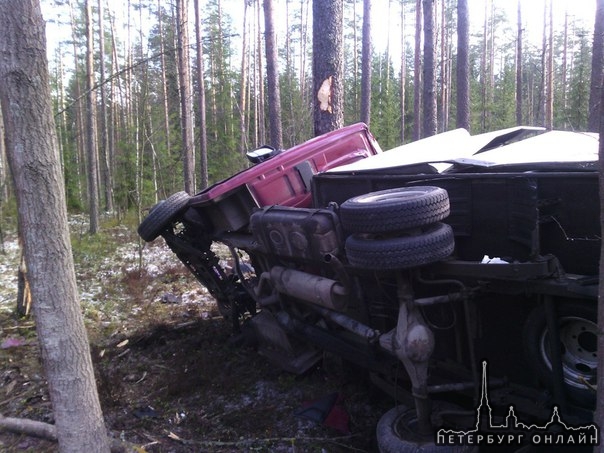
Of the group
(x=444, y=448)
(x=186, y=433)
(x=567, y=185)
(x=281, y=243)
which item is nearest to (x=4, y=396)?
(x=186, y=433)

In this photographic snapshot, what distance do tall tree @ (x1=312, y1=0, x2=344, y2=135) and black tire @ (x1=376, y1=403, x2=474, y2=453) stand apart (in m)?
5.44

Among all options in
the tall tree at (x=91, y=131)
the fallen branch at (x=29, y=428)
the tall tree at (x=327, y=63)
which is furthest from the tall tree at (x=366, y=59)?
the fallen branch at (x=29, y=428)

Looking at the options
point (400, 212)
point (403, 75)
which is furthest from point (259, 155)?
point (403, 75)

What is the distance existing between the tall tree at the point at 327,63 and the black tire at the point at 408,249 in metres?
5.31

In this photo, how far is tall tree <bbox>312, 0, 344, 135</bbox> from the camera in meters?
8.24

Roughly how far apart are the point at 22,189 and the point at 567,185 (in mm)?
3015

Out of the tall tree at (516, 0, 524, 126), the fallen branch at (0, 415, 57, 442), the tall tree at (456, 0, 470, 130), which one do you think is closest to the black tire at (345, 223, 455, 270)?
the fallen branch at (0, 415, 57, 442)

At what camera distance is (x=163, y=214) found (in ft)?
19.0

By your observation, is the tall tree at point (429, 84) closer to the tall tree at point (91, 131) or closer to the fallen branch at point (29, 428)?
the tall tree at point (91, 131)

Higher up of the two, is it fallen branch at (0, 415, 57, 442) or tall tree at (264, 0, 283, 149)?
tall tree at (264, 0, 283, 149)

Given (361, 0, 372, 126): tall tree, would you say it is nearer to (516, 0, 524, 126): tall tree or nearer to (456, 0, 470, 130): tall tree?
(456, 0, 470, 130): tall tree

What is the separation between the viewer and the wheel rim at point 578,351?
298 cm

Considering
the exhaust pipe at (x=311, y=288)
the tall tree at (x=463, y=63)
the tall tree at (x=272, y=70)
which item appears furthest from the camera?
the tall tree at (x=272, y=70)

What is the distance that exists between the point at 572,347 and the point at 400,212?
126 centimetres
